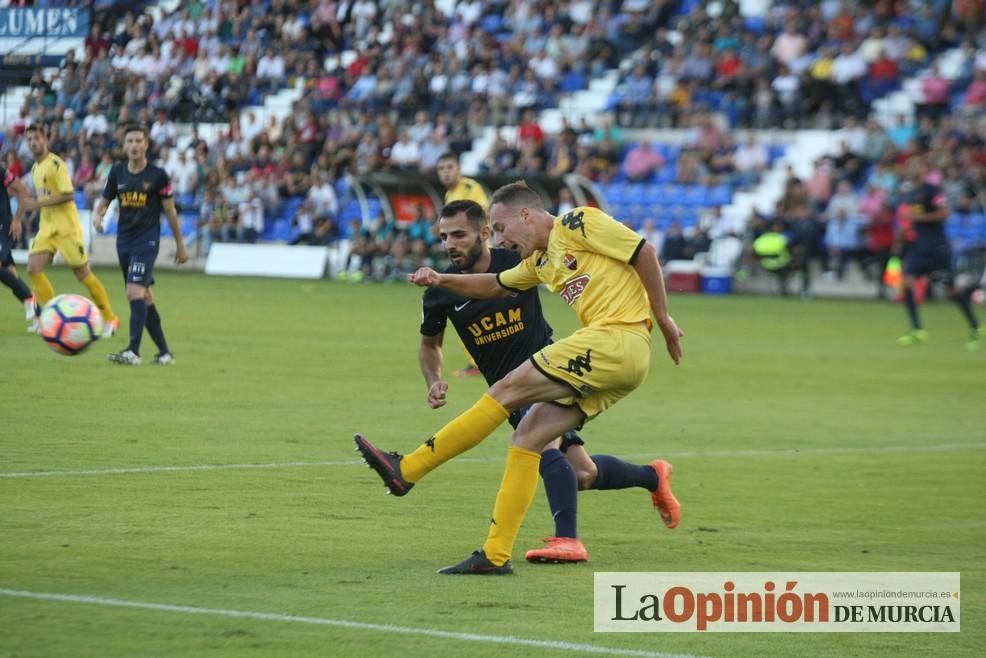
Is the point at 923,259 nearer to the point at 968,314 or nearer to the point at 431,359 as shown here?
the point at 968,314

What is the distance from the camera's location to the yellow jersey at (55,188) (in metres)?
19.0

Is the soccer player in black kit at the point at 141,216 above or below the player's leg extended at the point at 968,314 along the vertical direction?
above

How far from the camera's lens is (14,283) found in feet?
63.6

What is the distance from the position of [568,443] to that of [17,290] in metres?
12.5

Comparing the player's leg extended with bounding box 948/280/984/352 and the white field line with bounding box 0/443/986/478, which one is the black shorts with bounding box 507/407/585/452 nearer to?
the white field line with bounding box 0/443/986/478

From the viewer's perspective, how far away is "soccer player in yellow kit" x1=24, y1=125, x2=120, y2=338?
18.9m

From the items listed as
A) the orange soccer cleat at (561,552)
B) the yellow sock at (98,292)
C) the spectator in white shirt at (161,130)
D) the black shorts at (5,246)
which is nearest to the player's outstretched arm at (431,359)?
the orange soccer cleat at (561,552)

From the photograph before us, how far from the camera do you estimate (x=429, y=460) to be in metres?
7.91

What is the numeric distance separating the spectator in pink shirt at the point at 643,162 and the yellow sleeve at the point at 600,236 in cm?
2799

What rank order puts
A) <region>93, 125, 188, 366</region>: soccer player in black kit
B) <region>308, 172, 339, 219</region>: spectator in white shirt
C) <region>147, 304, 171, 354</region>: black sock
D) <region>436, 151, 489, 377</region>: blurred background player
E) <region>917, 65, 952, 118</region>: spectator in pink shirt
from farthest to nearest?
<region>308, 172, 339, 219</region>: spectator in white shirt < <region>917, 65, 952, 118</region>: spectator in pink shirt < <region>436, 151, 489, 377</region>: blurred background player < <region>147, 304, 171, 354</region>: black sock < <region>93, 125, 188, 366</region>: soccer player in black kit

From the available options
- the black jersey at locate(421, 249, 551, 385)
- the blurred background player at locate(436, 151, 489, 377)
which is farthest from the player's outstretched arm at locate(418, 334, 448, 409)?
the blurred background player at locate(436, 151, 489, 377)

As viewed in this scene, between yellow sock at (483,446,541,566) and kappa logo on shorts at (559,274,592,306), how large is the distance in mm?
803

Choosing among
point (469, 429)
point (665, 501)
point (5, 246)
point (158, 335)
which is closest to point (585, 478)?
point (665, 501)

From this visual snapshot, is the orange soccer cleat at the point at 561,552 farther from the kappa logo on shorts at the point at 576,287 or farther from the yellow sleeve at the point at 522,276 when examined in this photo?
the yellow sleeve at the point at 522,276
